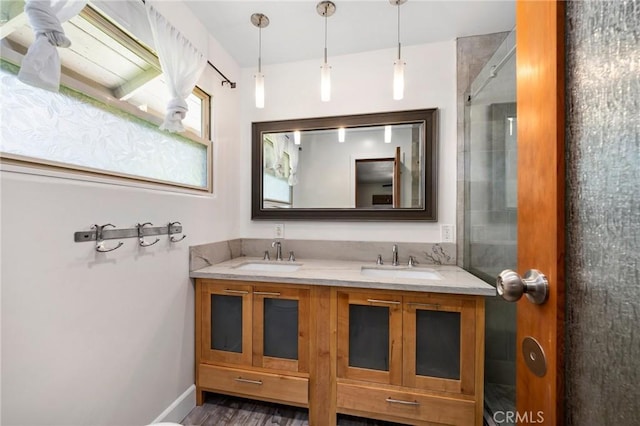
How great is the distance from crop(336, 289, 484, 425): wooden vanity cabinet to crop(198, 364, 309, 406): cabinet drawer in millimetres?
231

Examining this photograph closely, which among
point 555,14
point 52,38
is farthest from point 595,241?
point 52,38

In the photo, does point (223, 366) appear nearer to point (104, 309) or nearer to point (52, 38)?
point (104, 309)

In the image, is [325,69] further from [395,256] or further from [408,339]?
[408,339]

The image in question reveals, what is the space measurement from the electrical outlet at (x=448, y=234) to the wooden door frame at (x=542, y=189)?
1.37 m

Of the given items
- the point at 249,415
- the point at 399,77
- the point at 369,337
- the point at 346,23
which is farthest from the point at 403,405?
the point at 346,23

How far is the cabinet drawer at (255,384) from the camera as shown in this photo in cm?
145

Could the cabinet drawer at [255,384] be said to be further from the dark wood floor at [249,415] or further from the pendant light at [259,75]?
the pendant light at [259,75]

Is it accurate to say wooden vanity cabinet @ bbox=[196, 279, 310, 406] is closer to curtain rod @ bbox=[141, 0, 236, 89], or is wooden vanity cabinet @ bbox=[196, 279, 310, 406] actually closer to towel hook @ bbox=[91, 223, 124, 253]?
towel hook @ bbox=[91, 223, 124, 253]

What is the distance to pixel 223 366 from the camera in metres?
1.57

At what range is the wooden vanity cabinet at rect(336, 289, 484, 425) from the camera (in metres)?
1.30

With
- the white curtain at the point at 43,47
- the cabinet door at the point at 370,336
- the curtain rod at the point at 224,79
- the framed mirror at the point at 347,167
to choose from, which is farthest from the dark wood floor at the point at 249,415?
the curtain rod at the point at 224,79

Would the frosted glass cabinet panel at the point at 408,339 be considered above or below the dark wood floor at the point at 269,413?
above

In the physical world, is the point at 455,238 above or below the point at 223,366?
above

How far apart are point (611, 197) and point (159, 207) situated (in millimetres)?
1610
